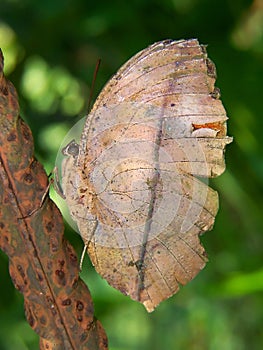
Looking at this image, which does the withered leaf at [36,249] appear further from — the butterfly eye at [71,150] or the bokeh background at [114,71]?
the bokeh background at [114,71]

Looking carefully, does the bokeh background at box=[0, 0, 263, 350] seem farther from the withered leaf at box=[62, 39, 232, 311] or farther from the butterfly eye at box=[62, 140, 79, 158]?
the butterfly eye at box=[62, 140, 79, 158]

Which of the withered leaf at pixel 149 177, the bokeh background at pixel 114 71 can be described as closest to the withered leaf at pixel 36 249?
the withered leaf at pixel 149 177

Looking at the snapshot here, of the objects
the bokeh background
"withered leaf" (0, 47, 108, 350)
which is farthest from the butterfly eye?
the bokeh background

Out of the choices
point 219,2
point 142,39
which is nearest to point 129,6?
point 142,39

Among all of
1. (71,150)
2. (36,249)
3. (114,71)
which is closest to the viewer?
(36,249)

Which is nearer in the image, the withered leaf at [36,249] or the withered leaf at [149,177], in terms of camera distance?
the withered leaf at [36,249]

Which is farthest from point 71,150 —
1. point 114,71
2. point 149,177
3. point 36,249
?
point 114,71

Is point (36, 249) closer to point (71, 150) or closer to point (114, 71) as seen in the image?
point (71, 150)
